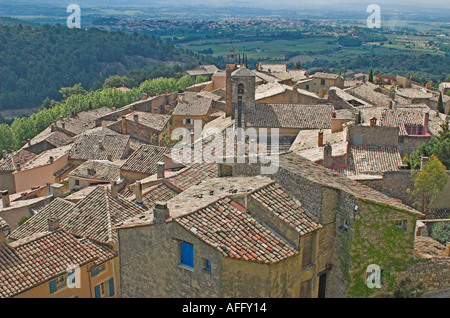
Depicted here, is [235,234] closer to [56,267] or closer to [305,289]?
[305,289]

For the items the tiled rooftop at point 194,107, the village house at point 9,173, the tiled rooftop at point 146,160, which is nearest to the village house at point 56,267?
the tiled rooftop at point 146,160

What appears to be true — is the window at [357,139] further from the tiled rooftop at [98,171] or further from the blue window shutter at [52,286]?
the blue window shutter at [52,286]

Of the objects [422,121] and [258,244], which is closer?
[258,244]

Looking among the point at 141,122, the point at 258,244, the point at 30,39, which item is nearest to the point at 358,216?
the point at 258,244

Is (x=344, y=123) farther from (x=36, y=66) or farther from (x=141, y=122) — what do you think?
(x=36, y=66)

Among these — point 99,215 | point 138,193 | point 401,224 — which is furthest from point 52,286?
A: point 401,224

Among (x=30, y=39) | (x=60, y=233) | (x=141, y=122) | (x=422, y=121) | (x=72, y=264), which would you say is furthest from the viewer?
(x=30, y=39)
